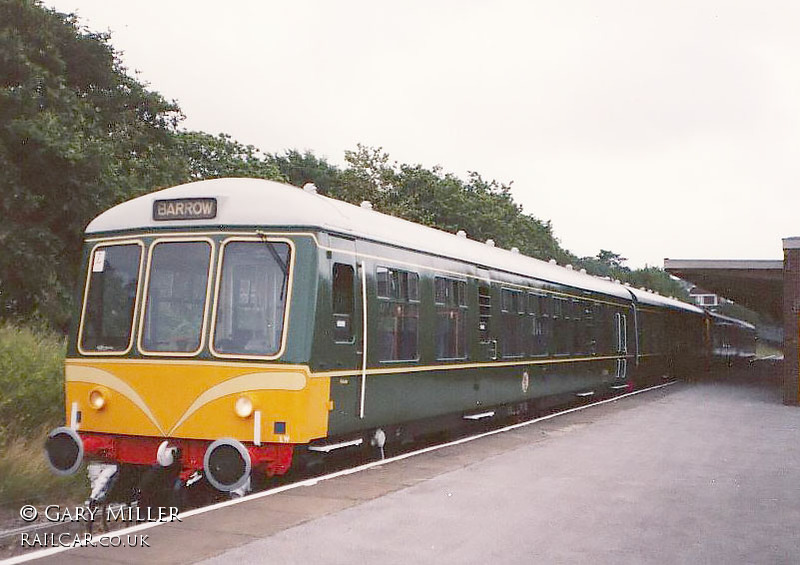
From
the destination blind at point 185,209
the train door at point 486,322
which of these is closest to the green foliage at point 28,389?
the destination blind at point 185,209

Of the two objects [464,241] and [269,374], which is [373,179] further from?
[269,374]

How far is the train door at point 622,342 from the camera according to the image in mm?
23312

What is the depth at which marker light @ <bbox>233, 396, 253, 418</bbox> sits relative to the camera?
8.57 metres

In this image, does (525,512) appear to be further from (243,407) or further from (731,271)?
(731,271)

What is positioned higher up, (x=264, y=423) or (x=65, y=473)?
(x=264, y=423)

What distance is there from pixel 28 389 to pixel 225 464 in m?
5.27

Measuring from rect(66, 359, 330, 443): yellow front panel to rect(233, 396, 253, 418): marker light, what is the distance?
0.13ft

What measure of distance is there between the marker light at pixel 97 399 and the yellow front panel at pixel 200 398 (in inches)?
1.4

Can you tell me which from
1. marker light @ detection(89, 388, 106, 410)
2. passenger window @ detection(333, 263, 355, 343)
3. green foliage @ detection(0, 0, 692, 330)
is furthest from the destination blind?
green foliage @ detection(0, 0, 692, 330)

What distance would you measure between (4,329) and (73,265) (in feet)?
22.3

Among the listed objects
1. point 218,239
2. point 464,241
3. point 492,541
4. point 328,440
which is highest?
point 464,241

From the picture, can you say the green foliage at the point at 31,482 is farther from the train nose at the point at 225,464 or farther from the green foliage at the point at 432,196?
the green foliage at the point at 432,196

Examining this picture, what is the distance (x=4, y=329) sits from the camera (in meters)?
15.5

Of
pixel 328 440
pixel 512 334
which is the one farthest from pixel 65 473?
pixel 512 334
